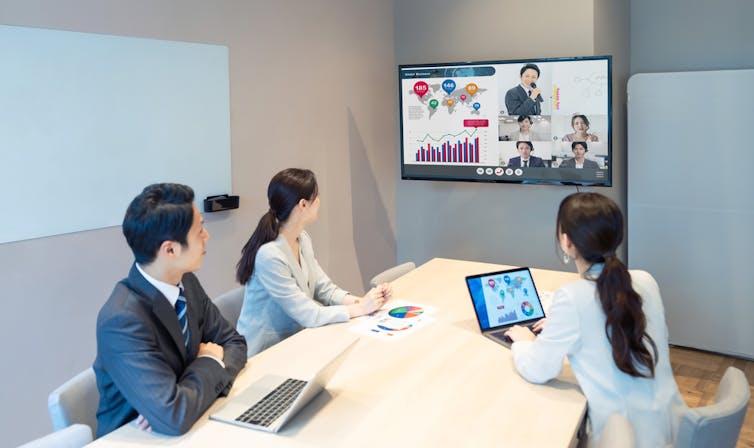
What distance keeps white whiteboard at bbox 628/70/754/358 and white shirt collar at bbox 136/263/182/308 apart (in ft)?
11.1

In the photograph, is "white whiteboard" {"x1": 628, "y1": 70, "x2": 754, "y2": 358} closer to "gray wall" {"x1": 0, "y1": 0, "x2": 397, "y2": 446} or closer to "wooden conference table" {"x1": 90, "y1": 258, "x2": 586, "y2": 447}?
"gray wall" {"x1": 0, "y1": 0, "x2": 397, "y2": 446}

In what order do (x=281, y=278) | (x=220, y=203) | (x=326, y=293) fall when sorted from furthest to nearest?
(x=220, y=203), (x=326, y=293), (x=281, y=278)

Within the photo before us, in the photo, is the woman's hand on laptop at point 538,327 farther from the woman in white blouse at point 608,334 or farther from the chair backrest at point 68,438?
the chair backrest at point 68,438

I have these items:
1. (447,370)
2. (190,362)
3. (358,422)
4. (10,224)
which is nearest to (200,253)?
(190,362)

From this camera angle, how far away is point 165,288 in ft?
6.67

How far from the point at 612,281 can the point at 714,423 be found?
0.44 meters

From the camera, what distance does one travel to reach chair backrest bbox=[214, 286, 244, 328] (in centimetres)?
291

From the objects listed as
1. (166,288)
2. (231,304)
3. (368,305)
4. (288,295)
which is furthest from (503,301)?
(166,288)

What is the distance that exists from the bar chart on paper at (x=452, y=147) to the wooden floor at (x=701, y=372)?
6.00 feet

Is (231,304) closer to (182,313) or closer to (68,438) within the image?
(182,313)

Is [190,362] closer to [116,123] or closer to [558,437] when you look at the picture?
[558,437]

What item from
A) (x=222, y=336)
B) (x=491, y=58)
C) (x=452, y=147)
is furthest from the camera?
(x=491, y=58)

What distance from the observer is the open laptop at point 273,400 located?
1.85 metres

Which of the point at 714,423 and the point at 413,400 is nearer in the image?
the point at 714,423
